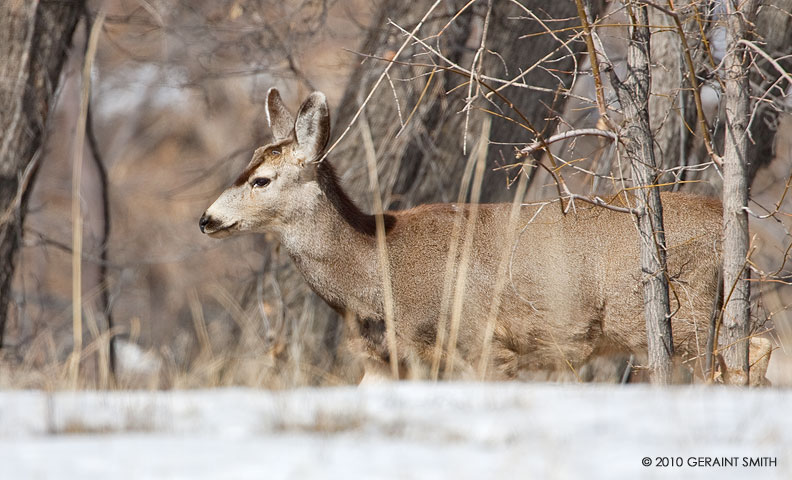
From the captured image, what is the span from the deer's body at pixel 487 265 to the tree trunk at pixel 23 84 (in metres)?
2.57

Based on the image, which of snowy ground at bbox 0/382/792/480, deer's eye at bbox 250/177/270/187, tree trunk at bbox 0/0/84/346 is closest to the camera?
snowy ground at bbox 0/382/792/480

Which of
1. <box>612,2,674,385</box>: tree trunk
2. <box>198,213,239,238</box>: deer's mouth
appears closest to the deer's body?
<box>198,213,239,238</box>: deer's mouth

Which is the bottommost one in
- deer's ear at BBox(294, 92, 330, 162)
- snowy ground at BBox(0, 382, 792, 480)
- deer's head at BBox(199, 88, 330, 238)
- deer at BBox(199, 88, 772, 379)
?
snowy ground at BBox(0, 382, 792, 480)

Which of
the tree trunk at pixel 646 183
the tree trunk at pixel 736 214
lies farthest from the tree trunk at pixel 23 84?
the tree trunk at pixel 736 214

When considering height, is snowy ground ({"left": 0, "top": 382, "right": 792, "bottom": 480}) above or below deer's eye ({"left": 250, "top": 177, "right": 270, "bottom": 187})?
below

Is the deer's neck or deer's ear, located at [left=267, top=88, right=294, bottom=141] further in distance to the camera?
deer's ear, located at [left=267, top=88, right=294, bottom=141]

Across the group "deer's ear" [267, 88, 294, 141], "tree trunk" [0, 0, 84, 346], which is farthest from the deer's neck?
"tree trunk" [0, 0, 84, 346]

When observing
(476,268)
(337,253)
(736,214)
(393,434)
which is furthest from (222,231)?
(393,434)

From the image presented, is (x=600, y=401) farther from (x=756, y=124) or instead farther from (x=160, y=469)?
(x=756, y=124)

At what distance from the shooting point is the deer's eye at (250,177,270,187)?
6.33m

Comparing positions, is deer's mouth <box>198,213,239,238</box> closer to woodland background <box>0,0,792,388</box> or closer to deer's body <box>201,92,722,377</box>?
deer's body <box>201,92,722,377</box>

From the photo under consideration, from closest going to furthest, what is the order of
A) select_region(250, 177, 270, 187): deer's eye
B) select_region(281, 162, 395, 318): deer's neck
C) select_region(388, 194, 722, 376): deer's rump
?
select_region(388, 194, 722, 376): deer's rump
select_region(281, 162, 395, 318): deer's neck
select_region(250, 177, 270, 187): deer's eye

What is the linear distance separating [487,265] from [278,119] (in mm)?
1814

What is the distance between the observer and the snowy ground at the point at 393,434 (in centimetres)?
223
